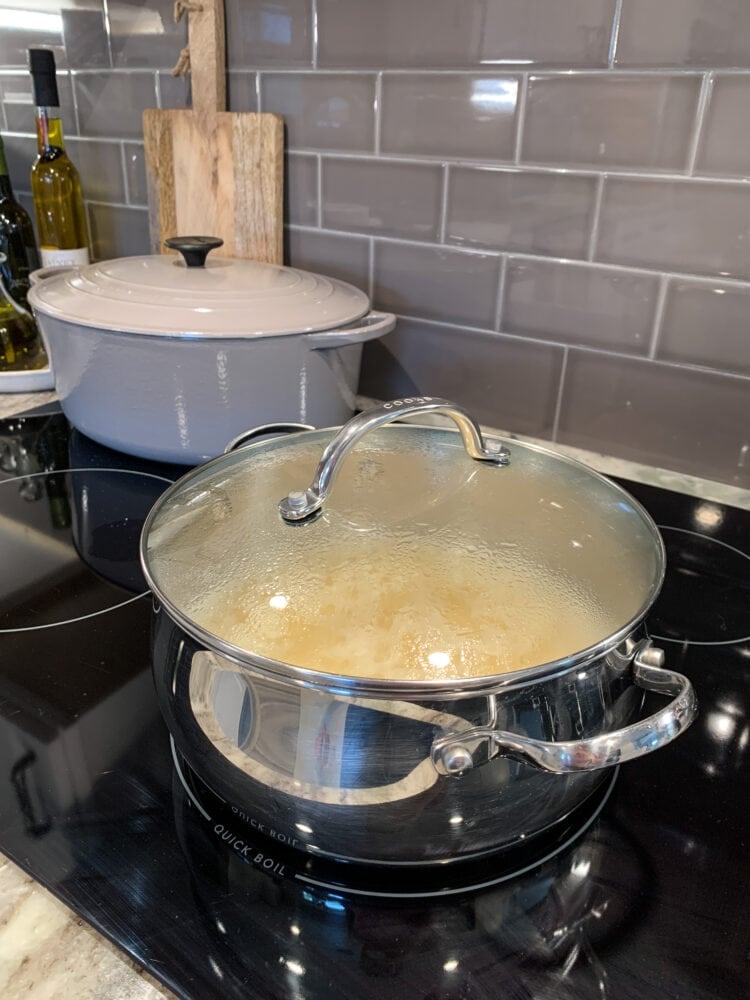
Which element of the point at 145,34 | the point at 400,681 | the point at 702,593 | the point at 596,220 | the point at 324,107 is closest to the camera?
the point at 400,681

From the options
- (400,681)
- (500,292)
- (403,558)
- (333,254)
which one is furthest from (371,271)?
(400,681)

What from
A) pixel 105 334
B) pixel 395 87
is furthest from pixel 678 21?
pixel 105 334

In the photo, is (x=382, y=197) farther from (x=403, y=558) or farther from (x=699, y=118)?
(x=403, y=558)

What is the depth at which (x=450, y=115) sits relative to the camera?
812mm

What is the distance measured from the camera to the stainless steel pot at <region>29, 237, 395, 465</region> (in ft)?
2.32

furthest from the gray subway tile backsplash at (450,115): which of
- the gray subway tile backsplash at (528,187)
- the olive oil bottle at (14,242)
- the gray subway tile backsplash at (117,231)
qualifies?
the olive oil bottle at (14,242)

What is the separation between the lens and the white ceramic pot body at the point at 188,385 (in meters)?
0.72

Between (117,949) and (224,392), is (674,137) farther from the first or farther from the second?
(117,949)

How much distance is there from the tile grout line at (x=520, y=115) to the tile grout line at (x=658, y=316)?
0.62ft

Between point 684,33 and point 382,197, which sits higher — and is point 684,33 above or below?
above

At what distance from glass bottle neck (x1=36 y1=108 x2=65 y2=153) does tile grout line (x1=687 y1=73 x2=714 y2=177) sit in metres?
0.74

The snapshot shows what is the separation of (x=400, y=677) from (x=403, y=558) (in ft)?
0.27

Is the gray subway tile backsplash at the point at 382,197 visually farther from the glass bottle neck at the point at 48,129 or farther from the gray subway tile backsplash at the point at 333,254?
the glass bottle neck at the point at 48,129

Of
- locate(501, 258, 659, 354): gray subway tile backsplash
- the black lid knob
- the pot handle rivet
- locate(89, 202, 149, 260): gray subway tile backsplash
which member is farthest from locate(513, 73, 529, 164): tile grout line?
the pot handle rivet
